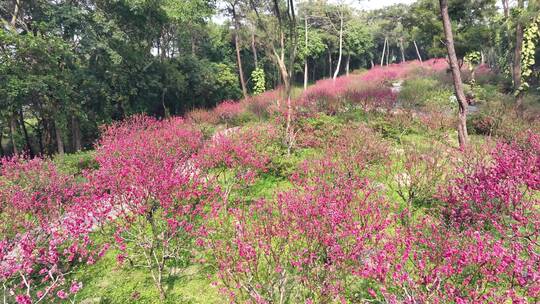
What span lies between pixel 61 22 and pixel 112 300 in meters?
14.5

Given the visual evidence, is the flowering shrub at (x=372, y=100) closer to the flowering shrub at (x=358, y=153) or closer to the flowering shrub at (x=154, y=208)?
the flowering shrub at (x=358, y=153)

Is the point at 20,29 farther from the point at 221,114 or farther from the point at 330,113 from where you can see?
the point at 330,113

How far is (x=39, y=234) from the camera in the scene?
18.8 feet

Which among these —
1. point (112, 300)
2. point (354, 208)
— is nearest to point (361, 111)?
point (354, 208)

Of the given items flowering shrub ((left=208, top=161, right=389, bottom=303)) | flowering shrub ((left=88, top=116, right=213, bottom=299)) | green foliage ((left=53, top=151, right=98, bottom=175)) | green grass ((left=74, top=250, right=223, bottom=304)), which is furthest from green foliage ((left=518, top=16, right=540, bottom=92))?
green foliage ((left=53, top=151, right=98, bottom=175))

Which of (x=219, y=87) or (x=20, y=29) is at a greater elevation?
(x=20, y=29)

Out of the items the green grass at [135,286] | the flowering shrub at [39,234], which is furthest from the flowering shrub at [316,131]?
the flowering shrub at [39,234]

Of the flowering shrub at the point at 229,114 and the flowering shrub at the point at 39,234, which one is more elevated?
the flowering shrub at the point at 229,114

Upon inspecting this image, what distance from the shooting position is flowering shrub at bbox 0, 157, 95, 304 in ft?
13.7

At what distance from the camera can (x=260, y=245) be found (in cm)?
388

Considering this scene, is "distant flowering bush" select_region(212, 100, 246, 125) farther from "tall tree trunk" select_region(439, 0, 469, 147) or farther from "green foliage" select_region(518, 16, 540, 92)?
"green foliage" select_region(518, 16, 540, 92)

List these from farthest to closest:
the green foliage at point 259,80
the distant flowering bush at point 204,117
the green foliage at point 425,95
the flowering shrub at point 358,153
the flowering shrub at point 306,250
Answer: the green foliage at point 259,80 → the distant flowering bush at point 204,117 → the green foliage at point 425,95 → the flowering shrub at point 358,153 → the flowering shrub at point 306,250

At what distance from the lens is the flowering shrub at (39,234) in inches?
165

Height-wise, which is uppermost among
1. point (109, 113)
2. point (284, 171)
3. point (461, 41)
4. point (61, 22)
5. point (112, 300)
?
point (61, 22)
